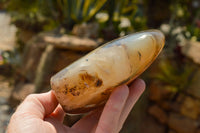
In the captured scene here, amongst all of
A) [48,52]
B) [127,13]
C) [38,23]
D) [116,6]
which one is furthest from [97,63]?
[38,23]

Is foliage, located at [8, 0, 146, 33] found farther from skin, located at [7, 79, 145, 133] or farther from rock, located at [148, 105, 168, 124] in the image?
skin, located at [7, 79, 145, 133]

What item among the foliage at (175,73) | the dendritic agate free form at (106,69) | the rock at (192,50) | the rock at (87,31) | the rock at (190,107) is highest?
the dendritic agate free form at (106,69)

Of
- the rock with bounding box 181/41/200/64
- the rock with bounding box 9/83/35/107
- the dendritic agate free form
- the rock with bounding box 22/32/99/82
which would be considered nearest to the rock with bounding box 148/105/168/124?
the rock with bounding box 181/41/200/64

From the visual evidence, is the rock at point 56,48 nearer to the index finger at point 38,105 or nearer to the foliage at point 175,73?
the foliage at point 175,73

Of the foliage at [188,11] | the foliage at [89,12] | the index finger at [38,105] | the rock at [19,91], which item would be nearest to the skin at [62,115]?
the index finger at [38,105]

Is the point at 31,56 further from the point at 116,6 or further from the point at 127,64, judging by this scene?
the point at 127,64

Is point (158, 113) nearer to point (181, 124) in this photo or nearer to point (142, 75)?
point (181, 124)

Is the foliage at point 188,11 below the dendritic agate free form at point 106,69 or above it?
below

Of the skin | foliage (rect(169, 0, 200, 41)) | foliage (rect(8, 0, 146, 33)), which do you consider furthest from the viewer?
foliage (rect(169, 0, 200, 41))
